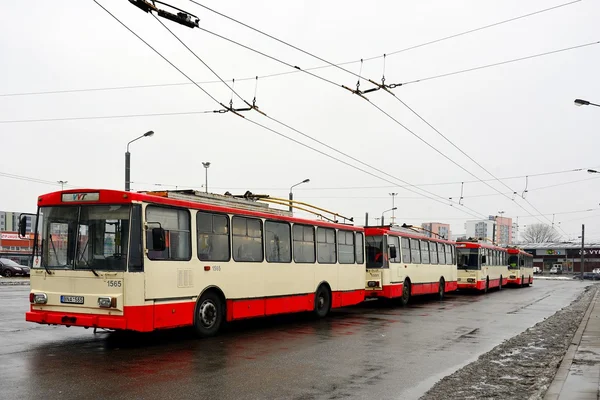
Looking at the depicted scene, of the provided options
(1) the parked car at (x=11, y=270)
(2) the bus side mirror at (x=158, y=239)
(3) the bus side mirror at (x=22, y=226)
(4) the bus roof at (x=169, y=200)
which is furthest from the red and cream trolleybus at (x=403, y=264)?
(1) the parked car at (x=11, y=270)

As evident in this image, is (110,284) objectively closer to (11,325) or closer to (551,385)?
(11,325)

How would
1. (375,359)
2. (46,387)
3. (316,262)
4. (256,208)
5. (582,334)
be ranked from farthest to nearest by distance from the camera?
(316,262)
(256,208)
(582,334)
(375,359)
(46,387)

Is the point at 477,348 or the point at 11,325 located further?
the point at 11,325

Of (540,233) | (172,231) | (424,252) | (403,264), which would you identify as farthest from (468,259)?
(540,233)

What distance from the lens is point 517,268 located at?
46219mm

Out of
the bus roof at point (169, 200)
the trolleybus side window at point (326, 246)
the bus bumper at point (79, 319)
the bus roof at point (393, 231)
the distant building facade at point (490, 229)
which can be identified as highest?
the distant building facade at point (490, 229)

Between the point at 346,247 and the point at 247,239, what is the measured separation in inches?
224

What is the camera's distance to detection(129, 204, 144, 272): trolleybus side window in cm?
1097

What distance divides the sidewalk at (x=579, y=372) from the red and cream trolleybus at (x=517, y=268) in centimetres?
3271

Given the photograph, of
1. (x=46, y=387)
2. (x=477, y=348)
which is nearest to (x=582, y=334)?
(x=477, y=348)

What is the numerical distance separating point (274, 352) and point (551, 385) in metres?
4.78

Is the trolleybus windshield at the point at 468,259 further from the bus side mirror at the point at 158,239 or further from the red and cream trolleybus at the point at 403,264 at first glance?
the bus side mirror at the point at 158,239

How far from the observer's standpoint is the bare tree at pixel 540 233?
144 meters

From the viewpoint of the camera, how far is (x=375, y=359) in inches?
416
